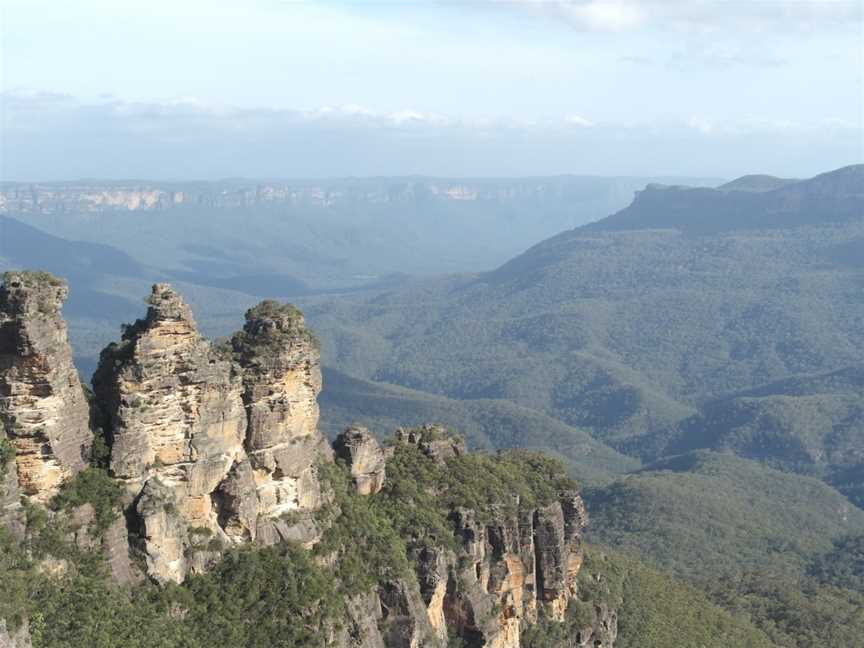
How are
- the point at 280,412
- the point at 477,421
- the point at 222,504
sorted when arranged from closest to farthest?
1. the point at 222,504
2. the point at 280,412
3. the point at 477,421

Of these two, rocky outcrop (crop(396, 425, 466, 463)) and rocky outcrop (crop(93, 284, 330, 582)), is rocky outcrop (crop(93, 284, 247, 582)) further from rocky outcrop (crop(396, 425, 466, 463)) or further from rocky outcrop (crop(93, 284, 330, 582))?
rocky outcrop (crop(396, 425, 466, 463))

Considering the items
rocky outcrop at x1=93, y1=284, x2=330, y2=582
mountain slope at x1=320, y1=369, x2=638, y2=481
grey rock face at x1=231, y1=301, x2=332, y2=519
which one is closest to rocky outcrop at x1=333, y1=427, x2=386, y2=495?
grey rock face at x1=231, y1=301, x2=332, y2=519

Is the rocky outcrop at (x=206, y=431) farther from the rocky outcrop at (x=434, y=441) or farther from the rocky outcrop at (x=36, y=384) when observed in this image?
the rocky outcrop at (x=434, y=441)

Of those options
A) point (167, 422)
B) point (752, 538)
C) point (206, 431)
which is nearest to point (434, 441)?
point (206, 431)

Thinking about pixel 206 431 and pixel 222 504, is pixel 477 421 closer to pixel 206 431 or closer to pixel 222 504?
pixel 222 504

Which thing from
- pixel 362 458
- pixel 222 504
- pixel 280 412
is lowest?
pixel 362 458

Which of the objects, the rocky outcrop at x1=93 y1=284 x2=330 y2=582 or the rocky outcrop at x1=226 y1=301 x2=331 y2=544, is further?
the rocky outcrop at x1=226 y1=301 x2=331 y2=544
